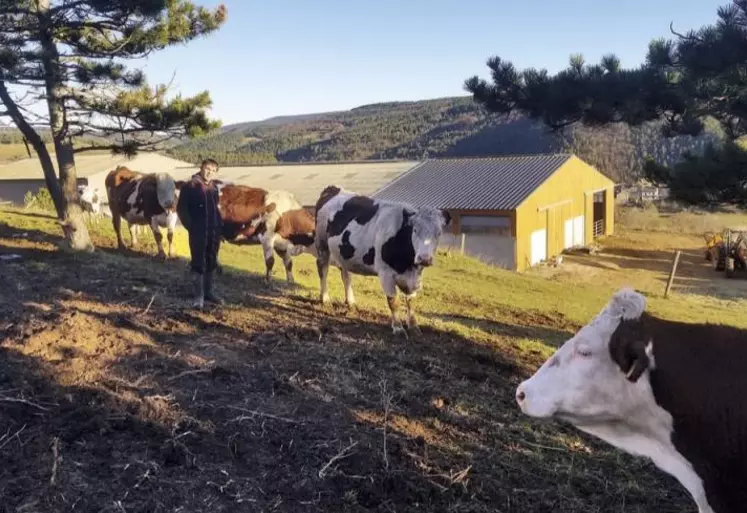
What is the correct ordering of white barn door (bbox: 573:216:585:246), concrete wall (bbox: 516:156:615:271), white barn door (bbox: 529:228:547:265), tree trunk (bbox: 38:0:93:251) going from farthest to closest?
1. white barn door (bbox: 573:216:585:246)
2. white barn door (bbox: 529:228:547:265)
3. concrete wall (bbox: 516:156:615:271)
4. tree trunk (bbox: 38:0:93:251)

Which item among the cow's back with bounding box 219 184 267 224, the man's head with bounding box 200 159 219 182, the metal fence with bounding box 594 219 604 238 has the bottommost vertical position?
the metal fence with bounding box 594 219 604 238

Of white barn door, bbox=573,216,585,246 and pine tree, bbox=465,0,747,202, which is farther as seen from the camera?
white barn door, bbox=573,216,585,246

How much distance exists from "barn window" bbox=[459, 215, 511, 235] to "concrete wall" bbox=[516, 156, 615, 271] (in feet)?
2.06

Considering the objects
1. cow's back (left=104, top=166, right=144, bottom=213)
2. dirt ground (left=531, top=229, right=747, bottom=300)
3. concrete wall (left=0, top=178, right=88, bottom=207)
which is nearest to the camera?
cow's back (left=104, top=166, right=144, bottom=213)

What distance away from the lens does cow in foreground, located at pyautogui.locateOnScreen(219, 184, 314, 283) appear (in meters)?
11.9

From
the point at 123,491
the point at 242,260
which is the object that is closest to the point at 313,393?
the point at 123,491

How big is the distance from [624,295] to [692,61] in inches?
249

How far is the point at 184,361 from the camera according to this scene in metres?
6.48

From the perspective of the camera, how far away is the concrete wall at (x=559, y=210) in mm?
32156

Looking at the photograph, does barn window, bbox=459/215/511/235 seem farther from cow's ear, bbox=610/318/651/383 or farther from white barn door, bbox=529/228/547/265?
cow's ear, bbox=610/318/651/383

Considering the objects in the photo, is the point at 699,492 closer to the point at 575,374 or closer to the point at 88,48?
the point at 575,374

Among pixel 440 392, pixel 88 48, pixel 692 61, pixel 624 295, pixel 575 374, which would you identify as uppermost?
pixel 88 48

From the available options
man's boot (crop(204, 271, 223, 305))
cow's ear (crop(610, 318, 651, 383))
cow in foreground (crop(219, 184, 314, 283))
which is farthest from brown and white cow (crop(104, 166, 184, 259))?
cow's ear (crop(610, 318, 651, 383))

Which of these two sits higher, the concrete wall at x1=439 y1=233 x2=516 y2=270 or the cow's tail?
the cow's tail
